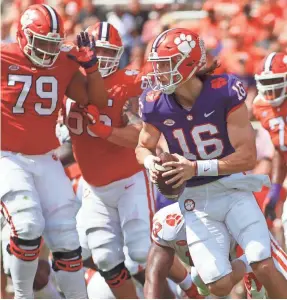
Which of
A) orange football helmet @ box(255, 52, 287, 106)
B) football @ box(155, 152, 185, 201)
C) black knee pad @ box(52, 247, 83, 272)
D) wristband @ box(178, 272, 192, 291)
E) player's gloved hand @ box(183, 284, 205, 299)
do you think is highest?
orange football helmet @ box(255, 52, 287, 106)

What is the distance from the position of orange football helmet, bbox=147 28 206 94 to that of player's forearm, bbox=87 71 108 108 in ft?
2.68

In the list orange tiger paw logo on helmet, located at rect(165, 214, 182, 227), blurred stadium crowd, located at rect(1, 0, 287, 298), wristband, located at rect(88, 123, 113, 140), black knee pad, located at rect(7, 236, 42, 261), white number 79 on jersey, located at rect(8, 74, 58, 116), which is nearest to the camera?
orange tiger paw logo on helmet, located at rect(165, 214, 182, 227)

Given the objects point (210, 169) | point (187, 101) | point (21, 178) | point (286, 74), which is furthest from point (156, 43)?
point (286, 74)

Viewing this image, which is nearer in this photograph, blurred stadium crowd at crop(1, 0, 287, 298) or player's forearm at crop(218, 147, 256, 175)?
player's forearm at crop(218, 147, 256, 175)

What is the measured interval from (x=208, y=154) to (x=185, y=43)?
0.62 m

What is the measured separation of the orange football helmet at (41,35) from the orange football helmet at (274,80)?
5.52 ft

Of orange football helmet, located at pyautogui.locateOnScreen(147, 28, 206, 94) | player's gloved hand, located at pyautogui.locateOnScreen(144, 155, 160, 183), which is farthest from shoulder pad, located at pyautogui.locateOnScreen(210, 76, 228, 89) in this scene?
player's gloved hand, located at pyautogui.locateOnScreen(144, 155, 160, 183)

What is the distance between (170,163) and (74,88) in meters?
1.29

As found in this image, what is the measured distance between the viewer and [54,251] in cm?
631

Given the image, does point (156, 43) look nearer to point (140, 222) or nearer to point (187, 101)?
point (187, 101)

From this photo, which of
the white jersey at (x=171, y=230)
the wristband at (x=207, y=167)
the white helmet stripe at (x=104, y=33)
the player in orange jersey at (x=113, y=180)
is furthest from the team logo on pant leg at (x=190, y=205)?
the white helmet stripe at (x=104, y=33)

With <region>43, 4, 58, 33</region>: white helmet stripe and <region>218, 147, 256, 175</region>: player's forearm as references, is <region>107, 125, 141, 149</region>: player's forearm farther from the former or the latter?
<region>218, 147, 256, 175</region>: player's forearm

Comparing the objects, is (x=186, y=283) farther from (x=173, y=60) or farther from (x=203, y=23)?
(x=203, y=23)

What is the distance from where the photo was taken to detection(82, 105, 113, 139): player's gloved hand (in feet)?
21.0
